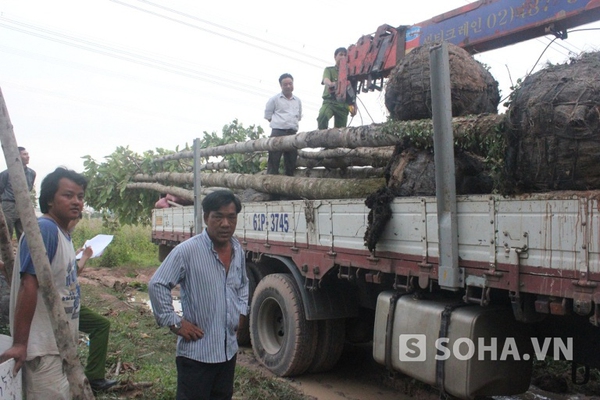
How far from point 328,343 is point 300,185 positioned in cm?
179

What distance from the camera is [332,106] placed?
312 inches

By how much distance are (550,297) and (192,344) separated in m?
2.03

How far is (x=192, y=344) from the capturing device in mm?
3064

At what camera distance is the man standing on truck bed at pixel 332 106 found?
7793 millimetres

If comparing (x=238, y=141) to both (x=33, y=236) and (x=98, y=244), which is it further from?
(x=33, y=236)

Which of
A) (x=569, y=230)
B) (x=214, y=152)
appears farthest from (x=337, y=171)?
(x=569, y=230)

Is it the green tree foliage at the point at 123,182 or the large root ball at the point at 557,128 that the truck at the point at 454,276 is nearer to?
the large root ball at the point at 557,128

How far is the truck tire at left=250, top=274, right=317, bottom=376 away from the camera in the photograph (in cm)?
562

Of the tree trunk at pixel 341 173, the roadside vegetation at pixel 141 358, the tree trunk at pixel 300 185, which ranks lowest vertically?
the roadside vegetation at pixel 141 358

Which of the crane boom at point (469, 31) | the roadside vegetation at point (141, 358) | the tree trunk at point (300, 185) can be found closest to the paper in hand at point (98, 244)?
the roadside vegetation at point (141, 358)

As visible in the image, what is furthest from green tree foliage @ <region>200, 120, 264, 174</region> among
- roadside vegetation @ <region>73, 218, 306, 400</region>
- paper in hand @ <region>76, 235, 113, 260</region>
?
paper in hand @ <region>76, 235, 113, 260</region>

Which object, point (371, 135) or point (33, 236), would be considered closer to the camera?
point (33, 236)

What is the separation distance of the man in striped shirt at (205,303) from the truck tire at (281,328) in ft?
7.94


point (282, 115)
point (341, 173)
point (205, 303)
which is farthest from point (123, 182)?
point (205, 303)
